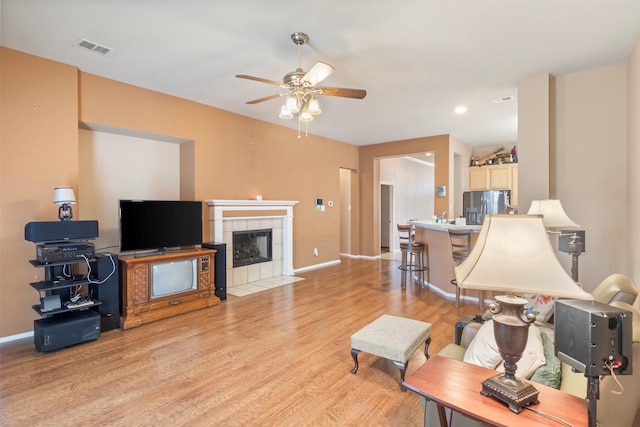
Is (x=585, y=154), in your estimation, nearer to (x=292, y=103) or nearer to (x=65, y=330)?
(x=292, y=103)

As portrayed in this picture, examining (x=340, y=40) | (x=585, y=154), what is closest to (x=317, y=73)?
(x=340, y=40)

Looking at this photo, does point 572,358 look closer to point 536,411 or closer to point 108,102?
point 536,411

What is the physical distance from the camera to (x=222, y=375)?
2654 mm

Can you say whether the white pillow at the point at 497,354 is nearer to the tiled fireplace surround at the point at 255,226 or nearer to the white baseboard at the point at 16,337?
the tiled fireplace surround at the point at 255,226

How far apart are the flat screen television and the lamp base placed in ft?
13.2

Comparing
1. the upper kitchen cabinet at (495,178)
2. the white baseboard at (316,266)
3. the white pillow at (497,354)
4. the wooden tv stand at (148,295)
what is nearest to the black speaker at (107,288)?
the wooden tv stand at (148,295)

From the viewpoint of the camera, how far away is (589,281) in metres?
3.93

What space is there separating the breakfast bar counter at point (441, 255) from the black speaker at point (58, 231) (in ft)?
15.1

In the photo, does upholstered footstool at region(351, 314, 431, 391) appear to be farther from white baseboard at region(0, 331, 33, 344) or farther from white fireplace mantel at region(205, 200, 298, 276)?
white baseboard at region(0, 331, 33, 344)

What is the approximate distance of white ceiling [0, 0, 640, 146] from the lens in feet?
8.56

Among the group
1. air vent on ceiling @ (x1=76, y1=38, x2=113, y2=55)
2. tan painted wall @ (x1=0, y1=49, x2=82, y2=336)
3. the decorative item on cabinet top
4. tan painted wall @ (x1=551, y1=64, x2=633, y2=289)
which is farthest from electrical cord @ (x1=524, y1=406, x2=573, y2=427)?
the decorative item on cabinet top

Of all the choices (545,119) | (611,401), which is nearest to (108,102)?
(611,401)

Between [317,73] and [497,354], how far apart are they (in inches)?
97.3

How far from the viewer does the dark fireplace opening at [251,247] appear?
5.56m
